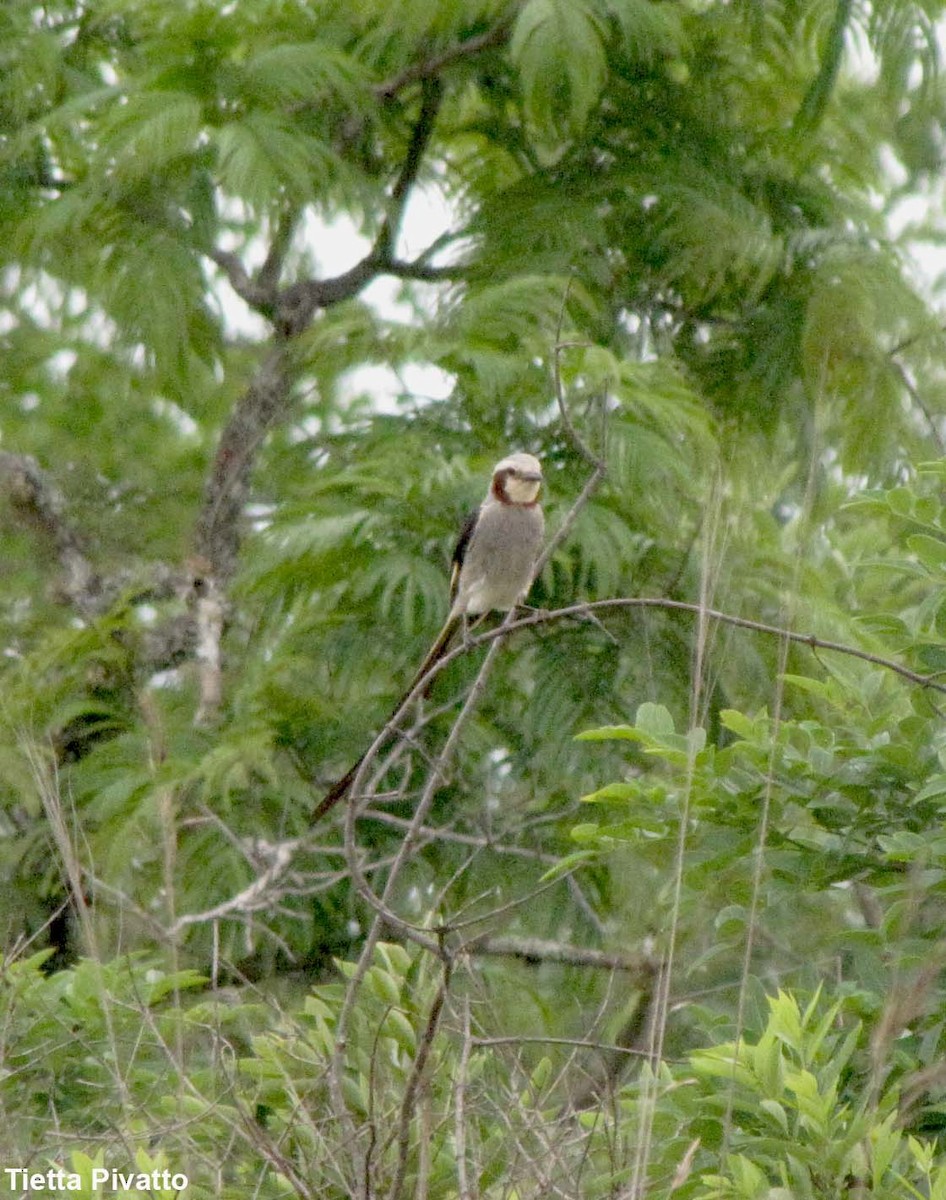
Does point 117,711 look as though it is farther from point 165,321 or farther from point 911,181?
point 911,181

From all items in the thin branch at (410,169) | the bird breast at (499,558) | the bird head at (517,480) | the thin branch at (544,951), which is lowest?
the thin branch at (544,951)

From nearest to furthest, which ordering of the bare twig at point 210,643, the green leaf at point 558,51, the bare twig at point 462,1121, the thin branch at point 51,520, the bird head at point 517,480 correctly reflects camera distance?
the bare twig at point 462,1121
the bird head at point 517,480
the green leaf at point 558,51
the bare twig at point 210,643
the thin branch at point 51,520

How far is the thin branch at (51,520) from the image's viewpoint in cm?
604

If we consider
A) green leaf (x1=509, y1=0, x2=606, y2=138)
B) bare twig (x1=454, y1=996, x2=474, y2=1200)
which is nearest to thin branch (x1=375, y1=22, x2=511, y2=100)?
green leaf (x1=509, y1=0, x2=606, y2=138)

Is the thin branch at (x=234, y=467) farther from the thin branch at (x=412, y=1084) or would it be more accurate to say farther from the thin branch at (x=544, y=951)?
the thin branch at (x=412, y=1084)

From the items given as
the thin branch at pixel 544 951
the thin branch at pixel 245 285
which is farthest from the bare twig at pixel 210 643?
the thin branch at pixel 544 951

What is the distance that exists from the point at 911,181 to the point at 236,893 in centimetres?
420

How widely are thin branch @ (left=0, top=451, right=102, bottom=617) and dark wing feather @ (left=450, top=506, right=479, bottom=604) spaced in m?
1.58

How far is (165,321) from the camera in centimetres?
549

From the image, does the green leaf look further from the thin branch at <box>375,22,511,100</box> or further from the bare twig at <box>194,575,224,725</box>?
the bare twig at <box>194,575,224,725</box>

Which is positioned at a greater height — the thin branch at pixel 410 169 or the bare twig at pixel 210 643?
the thin branch at pixel 410 169

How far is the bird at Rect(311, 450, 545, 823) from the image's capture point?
15.6 feet

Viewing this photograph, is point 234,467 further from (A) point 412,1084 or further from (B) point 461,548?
(A) point 412,1084

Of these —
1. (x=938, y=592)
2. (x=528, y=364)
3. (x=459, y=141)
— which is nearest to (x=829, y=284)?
(x=528, y=364)
